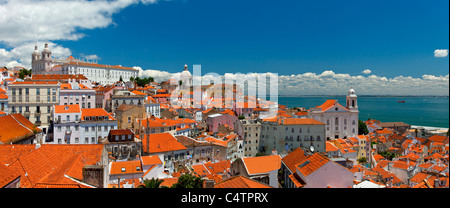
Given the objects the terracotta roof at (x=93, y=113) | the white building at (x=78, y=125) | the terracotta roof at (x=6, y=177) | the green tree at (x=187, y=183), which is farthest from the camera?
the terracotta roof at (x=93, y=113)

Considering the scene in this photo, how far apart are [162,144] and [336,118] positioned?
20.3 metres

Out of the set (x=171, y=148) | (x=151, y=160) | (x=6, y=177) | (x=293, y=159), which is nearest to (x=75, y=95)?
(x=171, y=148)

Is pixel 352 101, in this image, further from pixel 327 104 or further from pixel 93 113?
pixel 93 113

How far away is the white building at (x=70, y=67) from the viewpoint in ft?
138

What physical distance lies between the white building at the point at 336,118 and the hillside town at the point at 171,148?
11 centimetres

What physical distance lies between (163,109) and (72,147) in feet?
63.3

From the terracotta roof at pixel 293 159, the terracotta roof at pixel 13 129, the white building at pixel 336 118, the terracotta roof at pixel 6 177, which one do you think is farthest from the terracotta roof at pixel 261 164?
the white building at pixel 336 118

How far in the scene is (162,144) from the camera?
49.5ft

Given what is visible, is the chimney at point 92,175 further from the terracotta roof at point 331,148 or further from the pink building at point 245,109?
the pink building at point 245,109

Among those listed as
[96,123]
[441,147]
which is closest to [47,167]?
[96,123]

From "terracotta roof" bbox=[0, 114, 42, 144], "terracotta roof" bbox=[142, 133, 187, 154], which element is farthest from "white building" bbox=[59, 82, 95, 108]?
"terracotta roof" bbox=[142, 133, 187, 154]

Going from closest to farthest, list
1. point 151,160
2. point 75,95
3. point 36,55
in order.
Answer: point 151,160
point 75,95
point 36,55

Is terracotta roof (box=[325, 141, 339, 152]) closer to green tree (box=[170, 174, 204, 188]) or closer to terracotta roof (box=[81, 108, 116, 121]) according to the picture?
green tree (box=[170, 174, 204, 188])

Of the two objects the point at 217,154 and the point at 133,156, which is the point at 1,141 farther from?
the point at 217,154
